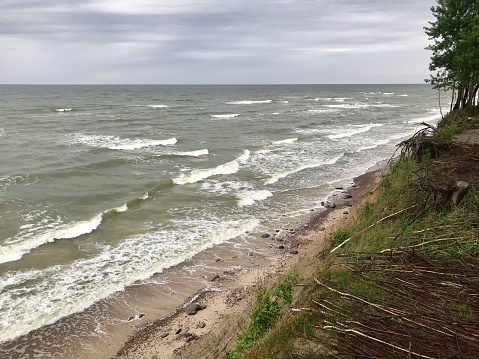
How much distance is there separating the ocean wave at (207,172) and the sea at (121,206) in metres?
0.06

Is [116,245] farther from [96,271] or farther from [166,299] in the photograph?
[166,299]

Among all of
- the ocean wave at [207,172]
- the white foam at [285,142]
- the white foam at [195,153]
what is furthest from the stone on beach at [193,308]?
the white foam at [285,142]

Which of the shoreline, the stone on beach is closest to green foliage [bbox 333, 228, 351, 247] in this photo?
the shoreline

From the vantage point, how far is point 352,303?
213 inches

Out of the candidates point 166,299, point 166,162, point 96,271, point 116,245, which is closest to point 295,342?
point 166,299

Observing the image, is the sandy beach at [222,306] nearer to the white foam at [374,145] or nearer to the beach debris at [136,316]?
the beach debris at [136,316]

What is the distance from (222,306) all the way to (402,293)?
5.42m

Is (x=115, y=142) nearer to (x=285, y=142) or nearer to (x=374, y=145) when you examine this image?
(x=285, y=142)

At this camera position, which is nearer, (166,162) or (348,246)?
(348,246)

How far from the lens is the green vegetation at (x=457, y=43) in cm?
1778

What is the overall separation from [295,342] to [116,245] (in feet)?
30.3

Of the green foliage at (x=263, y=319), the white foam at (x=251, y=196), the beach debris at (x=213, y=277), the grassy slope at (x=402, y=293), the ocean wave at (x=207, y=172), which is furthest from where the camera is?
the ocean wave at (x=207, y=172)

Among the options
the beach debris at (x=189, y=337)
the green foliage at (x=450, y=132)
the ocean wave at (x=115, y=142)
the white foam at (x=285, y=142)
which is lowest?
the beach debris at (x=189, y=337)

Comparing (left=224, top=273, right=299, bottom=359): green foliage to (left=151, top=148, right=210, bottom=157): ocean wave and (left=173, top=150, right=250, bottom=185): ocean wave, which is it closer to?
(left=173, top=150, right=250, bottom=185): ocean wave
